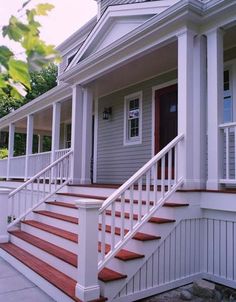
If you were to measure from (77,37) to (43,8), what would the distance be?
1172 centimetres

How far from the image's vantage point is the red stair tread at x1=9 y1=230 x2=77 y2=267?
4169 mm

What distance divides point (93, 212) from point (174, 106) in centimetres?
405

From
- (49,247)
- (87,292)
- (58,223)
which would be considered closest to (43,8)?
(87,292)

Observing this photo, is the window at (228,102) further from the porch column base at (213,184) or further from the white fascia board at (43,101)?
the white fascia board at (43,101)

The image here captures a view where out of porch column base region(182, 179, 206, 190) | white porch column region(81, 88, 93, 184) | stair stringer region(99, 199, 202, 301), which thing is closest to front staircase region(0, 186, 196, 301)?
stair stringer region(99, 199, 202, 301)

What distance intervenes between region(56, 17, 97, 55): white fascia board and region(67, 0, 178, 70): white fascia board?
14.7 feet

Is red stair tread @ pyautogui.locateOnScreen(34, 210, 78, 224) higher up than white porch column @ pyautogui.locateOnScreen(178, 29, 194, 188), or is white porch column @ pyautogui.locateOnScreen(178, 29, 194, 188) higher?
white porch column @ pyautogui.locateOnScreen(178, 29, 194, 188)

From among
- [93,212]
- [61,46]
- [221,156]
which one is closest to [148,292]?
[93,212]

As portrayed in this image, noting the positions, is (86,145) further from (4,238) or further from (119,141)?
(4,238)

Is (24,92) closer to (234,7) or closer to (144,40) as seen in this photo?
(234,7)

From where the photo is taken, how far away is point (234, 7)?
14.2 ft

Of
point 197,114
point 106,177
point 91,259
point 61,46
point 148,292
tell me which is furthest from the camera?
point 61,46

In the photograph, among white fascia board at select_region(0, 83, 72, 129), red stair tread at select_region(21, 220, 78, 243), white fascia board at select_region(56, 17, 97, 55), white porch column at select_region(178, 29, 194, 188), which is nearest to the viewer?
white porch column at select_region(178, 29, 194, 188)

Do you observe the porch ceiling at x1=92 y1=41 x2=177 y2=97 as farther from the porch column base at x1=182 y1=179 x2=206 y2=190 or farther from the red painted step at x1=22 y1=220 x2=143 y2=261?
the red painted step at x1=22 y1=220 x2=143 y2=261
